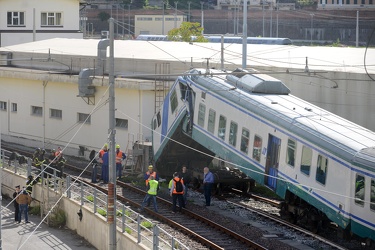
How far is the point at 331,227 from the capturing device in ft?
79.0

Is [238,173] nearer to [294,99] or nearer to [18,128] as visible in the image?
[294,99]

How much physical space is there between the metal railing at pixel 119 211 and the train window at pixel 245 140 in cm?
387

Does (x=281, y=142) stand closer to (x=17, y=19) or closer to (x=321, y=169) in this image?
(x=321, y=169)

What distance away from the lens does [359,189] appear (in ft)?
68.1

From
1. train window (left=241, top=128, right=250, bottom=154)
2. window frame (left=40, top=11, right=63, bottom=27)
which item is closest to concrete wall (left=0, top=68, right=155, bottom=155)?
train window (left=241, top=128, right=250, bottom=154)

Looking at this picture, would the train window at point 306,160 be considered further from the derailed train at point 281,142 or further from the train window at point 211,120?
the train window at point 211,120

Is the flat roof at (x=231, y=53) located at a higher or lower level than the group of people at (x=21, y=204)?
higher

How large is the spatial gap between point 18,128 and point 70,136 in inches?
210

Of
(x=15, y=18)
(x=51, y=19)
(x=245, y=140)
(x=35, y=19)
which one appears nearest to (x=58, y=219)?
(x=245, y=140)

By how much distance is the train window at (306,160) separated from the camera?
74.7 feet

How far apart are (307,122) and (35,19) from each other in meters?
49.1

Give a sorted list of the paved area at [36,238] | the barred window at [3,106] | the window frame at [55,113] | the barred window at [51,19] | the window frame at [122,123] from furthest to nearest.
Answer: the barred window at [51,19], the barred window at [3,106], the window frame at [55,113], the window frame at [122,123], the paved area at [36,238]

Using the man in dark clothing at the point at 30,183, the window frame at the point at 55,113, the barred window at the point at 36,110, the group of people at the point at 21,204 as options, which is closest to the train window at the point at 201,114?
the group of people at the point at 21,204

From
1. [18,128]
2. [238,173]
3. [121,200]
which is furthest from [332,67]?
[18,128]
